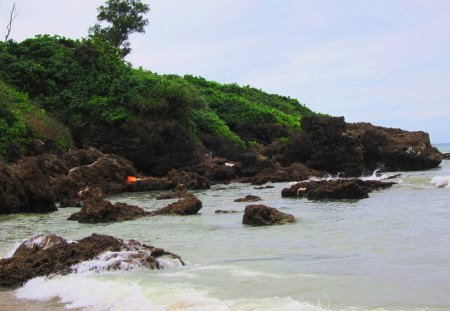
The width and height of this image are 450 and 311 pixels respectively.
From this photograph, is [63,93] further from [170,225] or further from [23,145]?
[170,225]

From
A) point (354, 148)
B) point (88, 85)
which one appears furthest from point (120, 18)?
point (354, 148)

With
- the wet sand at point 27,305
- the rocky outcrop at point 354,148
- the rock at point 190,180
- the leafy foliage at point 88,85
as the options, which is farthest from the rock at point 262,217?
the leafy foliage at point 88,85

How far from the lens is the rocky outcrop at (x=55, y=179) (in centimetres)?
1703

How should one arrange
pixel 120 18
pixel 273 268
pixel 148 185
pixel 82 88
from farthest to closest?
1. pixel 120 18
2. pixel 82 88
3. pixel 148 185
4. pixel 273 268

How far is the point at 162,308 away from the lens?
19.6 feet

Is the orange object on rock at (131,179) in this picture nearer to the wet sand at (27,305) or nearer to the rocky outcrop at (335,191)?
the rocky outcrop at (335,191)

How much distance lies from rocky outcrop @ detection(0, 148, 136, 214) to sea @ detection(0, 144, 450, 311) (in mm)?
2879

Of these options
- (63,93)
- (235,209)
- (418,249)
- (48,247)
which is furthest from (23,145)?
(418,249)

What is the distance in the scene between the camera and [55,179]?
2122 cm

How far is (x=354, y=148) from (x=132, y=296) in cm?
2497

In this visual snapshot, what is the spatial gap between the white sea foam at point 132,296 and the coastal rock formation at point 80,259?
1.15 ft

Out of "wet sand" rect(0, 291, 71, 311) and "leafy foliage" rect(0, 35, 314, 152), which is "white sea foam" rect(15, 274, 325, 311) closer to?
"wet sand" rect(0, 291, 71, 311)

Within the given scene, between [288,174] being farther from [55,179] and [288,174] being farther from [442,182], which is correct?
[55,179]

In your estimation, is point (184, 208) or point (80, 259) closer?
point (80, 259)
